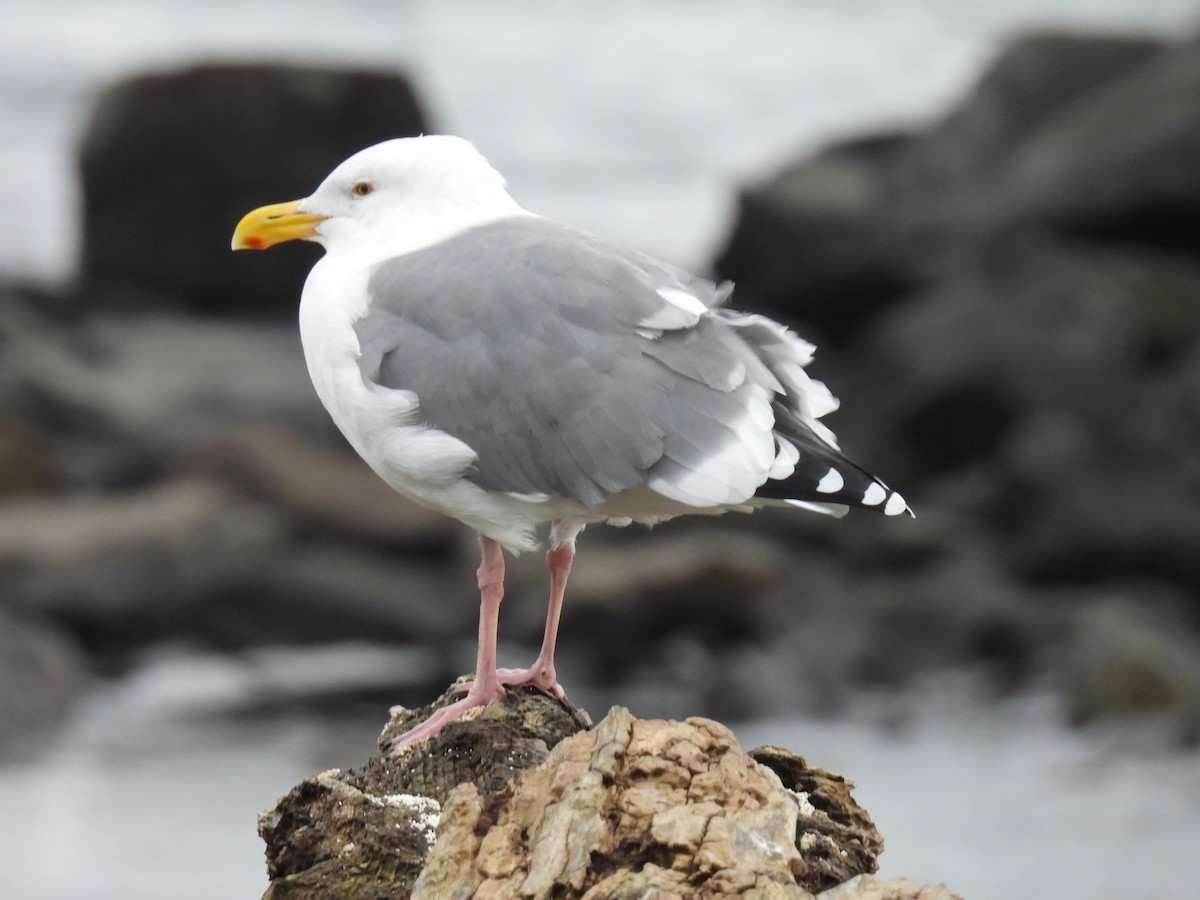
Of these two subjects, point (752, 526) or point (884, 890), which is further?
point (752, 526)

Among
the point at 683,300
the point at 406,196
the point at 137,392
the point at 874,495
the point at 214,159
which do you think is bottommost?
the point at 874,495

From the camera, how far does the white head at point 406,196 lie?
5.10 metres

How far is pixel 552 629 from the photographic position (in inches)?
201

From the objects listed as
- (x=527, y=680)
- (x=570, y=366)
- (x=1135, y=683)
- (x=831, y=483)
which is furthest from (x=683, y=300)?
(x=1135, y=683)

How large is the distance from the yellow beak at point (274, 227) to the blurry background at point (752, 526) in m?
4.93

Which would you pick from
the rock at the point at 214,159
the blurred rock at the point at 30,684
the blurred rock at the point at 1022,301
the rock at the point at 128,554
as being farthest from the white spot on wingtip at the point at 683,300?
the rock at the point at 214,159

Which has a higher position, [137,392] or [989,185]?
[989,185]

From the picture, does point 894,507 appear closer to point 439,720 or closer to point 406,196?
point 439,720

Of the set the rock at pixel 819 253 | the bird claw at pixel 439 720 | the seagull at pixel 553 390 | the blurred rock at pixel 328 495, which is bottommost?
the bird claw at pixel 439 720

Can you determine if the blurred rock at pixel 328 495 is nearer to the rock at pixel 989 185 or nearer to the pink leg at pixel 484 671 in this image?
the rock at pixel 989 185

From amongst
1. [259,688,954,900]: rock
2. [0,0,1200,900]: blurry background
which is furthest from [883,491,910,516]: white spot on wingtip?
[0,0,1200,900]: blurry background

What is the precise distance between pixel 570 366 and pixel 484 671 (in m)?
0.82

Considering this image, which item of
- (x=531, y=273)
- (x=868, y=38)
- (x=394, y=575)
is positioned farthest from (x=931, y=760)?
(x=868, y=38)

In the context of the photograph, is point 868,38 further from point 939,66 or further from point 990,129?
point 990,129
